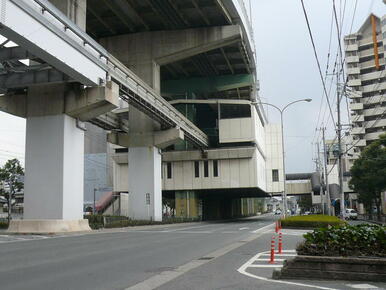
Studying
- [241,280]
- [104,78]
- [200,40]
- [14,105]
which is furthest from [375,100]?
[241,280]

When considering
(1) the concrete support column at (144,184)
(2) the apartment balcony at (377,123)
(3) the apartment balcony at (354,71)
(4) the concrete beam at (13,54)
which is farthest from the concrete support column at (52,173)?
(3) the apartment balcony at (354,71)

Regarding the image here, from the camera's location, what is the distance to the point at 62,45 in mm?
26688

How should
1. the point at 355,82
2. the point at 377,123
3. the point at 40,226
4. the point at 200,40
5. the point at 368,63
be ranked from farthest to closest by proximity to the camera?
1. the point at 368,63
2. the point at 355,82
3. the point at 377,123
4. the point at 200,40
5. the point at 40,226

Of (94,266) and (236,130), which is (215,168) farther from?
(94,266)

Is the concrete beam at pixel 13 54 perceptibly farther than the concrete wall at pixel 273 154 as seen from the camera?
No

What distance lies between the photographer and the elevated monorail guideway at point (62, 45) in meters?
22.3

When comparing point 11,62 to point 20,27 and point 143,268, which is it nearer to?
point 20,27

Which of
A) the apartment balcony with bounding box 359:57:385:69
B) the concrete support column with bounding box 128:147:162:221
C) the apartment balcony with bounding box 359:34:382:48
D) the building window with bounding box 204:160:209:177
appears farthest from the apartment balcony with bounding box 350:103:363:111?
the concrete support column with bounding box 128:147:162:221

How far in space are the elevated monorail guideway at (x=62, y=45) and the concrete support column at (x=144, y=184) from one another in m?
9.10

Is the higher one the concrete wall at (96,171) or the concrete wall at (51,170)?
the concrete wall at (96,171)

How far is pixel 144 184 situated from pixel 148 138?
15.4ft

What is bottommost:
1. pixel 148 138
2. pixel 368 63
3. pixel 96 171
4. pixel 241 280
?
pixel 241 280

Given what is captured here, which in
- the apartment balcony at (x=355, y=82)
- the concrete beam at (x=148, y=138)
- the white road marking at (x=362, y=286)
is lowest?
the white road marking at (x=362, y=286)

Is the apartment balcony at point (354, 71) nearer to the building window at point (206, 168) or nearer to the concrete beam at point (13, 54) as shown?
the building window at point (206, 168)
